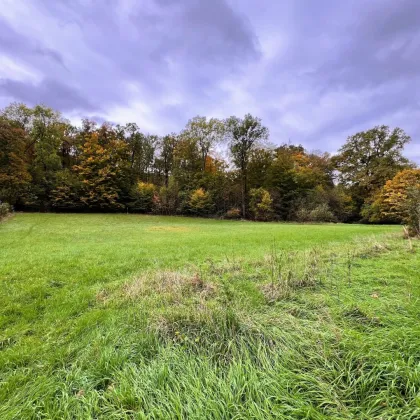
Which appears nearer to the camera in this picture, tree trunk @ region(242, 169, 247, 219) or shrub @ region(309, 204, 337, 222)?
shrub @ region(309, 204, 337, 222)

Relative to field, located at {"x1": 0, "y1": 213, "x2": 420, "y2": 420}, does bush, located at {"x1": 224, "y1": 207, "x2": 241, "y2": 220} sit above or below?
above

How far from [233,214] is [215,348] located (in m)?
26.3

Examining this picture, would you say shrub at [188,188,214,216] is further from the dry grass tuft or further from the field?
the field

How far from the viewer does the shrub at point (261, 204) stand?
27.5m

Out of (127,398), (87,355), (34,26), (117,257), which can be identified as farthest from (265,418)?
(34,26)

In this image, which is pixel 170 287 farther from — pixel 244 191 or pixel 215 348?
pixel 244 191

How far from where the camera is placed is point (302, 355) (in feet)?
6.95

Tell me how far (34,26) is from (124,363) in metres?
12.1

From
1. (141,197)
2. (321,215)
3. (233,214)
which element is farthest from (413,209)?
(141,197)

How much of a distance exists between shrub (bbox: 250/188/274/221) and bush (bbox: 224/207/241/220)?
73.6 inches

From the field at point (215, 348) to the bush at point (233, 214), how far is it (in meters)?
23.7

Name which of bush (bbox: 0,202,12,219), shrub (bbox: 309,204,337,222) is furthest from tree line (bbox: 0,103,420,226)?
bush (bbox: 0,202,12,219)

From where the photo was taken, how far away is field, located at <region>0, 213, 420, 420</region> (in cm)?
165

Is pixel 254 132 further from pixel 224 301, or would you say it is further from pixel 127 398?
pixel 127 398
